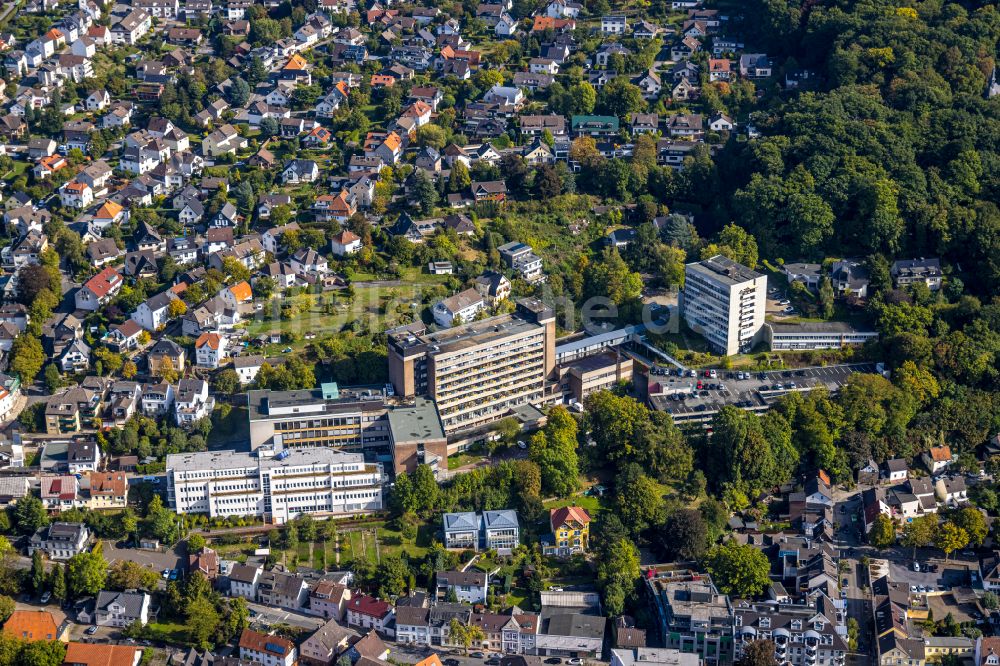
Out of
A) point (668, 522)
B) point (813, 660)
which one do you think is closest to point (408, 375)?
point (668, 522)

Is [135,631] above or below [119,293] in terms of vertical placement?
below

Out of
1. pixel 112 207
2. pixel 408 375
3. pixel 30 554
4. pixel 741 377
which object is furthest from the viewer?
pixel 112 207

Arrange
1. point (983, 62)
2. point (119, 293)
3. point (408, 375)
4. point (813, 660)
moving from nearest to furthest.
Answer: point (813, 660) → point (408, 375) → point (119, 293) → point (983, 62)

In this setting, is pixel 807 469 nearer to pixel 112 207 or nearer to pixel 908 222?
pixel 908 222

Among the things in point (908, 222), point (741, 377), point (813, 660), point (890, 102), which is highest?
point (890, 102)

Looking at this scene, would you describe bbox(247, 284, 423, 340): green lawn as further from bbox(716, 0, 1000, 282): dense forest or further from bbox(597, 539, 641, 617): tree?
bbox(716, 0, 1000, 282): dense forest

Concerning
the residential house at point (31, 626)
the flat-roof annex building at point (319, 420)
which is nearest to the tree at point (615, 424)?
the flat-roof annex building at point (319, 420)
